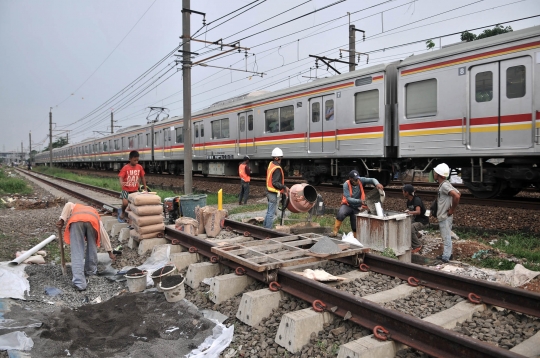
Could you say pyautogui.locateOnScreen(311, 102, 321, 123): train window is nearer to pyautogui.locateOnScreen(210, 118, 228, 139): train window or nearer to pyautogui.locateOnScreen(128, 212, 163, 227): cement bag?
pyautogui.locateOnScreen(210, 118, 228, 139): train window


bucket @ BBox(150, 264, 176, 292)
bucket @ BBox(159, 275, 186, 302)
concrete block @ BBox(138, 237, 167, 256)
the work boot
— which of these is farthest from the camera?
the work boot

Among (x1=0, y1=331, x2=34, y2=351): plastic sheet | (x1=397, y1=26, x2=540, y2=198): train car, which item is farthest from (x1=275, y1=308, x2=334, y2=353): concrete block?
(x1=397, y1=26, x2=540, y2=198): train car

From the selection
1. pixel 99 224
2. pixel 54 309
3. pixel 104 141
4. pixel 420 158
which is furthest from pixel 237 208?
pixel 104 141

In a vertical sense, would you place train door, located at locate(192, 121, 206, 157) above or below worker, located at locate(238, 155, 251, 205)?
above

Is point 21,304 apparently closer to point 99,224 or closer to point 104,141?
point 99,224

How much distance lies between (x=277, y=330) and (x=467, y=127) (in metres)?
7.31

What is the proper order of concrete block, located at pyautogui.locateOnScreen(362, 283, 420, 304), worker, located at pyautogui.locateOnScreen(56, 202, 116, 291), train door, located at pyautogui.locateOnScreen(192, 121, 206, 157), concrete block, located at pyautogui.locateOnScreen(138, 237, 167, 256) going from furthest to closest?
1. train door, located at pyautogui.locateOnScreen(192, 121, 206, 157)
2. concrete block, located at pyautogui.locateOnScreen(138, 237, 167, 256)
3. worker, located at pyautogui.locateOnScreen(56, 202, 116, 291)
4. concrete block, located at pyautogui.locateOnScreen(362, 283, 420, 304)

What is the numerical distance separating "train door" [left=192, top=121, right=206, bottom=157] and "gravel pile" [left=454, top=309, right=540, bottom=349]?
18147 millimetres

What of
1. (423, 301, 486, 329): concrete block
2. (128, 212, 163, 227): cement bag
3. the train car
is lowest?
(423, 301, 486, 329): concrete block

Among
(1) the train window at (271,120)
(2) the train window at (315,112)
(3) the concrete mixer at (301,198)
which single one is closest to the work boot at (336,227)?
(3) the concrete mixer at (301,198)

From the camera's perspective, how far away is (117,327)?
4.08 m

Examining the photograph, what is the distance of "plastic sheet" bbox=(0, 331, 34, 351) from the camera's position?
359cm

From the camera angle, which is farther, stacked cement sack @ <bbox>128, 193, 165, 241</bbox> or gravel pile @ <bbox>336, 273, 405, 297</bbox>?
stacked cement sack @ <bbox>128, 193, 165, 241</bbox>

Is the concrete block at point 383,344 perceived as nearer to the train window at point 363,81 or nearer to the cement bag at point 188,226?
the cement bag at point 188,226
